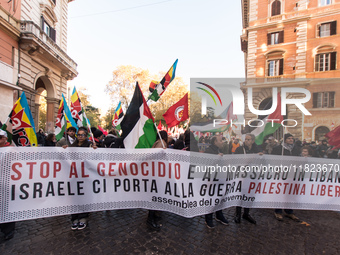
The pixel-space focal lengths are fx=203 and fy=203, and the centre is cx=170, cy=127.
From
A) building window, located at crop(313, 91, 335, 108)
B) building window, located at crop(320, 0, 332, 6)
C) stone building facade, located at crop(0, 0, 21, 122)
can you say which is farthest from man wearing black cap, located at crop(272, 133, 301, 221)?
building window, located at crop(320, 0, 332, 6)

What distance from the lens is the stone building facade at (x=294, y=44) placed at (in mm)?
19484

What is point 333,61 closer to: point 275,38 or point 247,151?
point 275,38

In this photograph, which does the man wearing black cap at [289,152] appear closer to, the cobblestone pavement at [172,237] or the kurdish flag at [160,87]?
the cobblestone pavement at [172,237]

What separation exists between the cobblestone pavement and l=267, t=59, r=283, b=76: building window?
21045 mm

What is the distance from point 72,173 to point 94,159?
0.40m

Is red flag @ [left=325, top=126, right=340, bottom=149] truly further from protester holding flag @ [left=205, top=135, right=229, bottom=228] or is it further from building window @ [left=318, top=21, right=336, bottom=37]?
building window @ [left=318, top=21, right=336, bottom=37]

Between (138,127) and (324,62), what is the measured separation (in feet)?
76.7

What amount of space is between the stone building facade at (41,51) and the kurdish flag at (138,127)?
1189 cm

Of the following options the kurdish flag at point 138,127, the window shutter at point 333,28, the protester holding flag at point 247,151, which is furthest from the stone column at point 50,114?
the window shutter at point 333,28

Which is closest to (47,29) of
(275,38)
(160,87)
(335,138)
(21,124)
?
(21,124)

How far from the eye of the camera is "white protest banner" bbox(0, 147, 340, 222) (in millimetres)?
3096

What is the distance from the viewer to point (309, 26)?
811 inches

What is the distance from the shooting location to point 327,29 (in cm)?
1995

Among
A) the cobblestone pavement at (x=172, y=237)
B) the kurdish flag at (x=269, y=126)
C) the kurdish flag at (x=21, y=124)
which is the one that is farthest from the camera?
the kurdish flag at (x=269, y=126)
